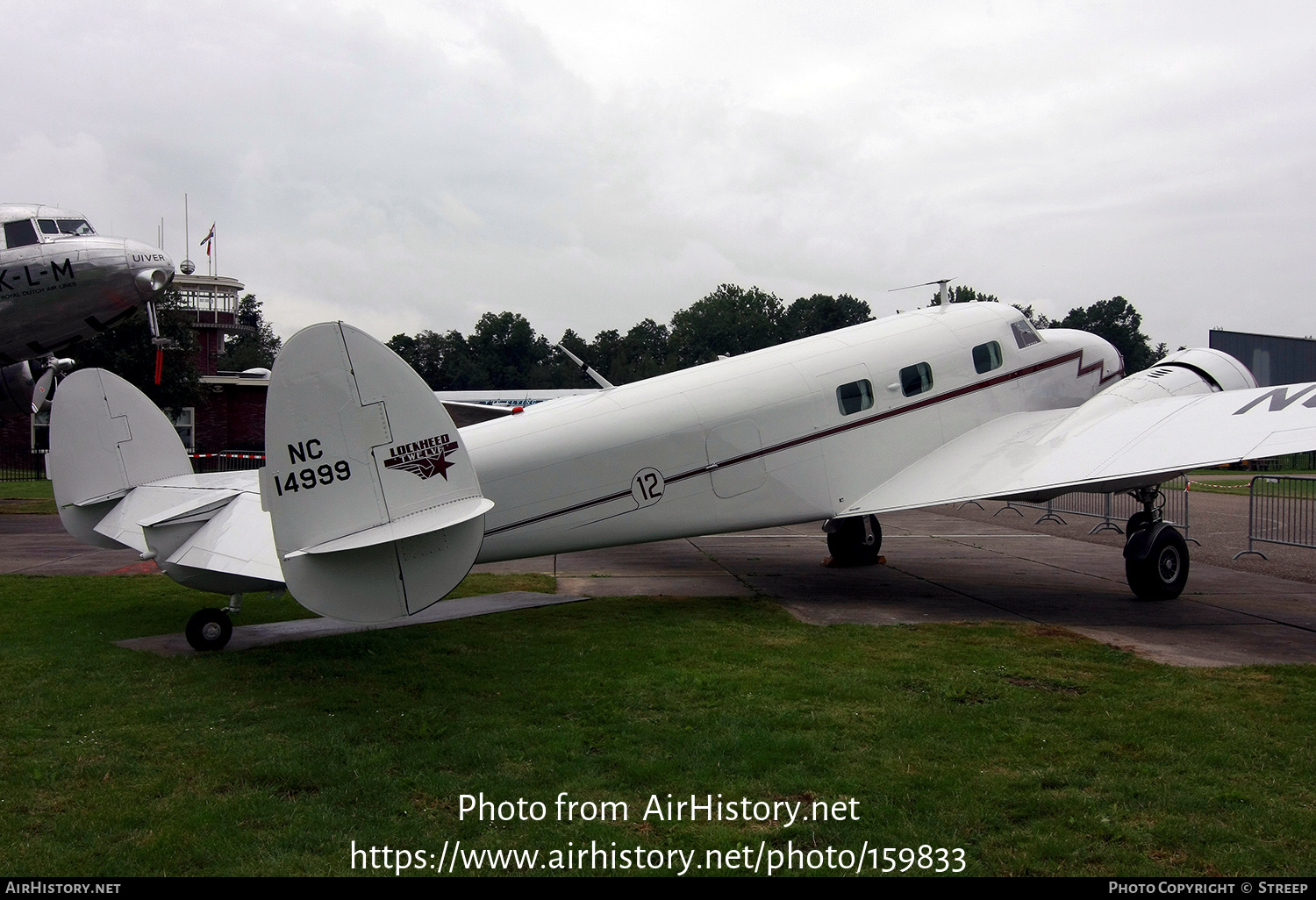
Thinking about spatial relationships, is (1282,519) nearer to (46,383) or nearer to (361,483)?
(361,483)

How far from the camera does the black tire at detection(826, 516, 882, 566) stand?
14023mm

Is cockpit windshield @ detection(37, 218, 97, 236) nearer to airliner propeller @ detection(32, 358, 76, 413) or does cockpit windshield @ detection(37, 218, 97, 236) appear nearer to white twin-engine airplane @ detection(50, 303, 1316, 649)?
airliner propeller @ detection(32, 358, 76, 413)

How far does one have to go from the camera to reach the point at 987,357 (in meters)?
12.4

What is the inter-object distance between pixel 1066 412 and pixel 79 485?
39.7 feet

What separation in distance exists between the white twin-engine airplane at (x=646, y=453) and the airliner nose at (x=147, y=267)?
10526 mm

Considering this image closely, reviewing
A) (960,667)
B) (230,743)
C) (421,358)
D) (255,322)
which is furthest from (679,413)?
(255,322)

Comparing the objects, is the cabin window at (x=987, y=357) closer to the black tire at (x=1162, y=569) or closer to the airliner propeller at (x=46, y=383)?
the black tire at (x=1162, y=569)

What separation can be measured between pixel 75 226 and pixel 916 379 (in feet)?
56.9

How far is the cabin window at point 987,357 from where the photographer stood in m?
12.3

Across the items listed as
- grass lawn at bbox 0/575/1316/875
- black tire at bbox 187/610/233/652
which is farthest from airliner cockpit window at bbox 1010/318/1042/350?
black tire at bbox 187/610/233/652

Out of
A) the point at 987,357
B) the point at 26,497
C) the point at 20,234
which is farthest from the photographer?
the point at 26,497

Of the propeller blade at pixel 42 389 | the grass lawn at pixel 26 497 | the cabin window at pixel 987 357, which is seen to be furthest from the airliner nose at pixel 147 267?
the cabin window at pixel 987 357

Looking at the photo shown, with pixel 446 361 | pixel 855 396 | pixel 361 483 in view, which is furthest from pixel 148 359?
pixel 446 361

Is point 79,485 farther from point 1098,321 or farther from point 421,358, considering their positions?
point 1098,321
